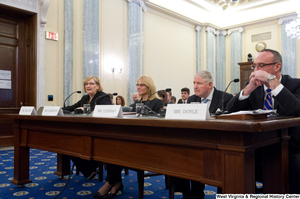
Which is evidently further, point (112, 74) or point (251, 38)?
point (251, 38)

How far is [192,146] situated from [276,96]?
80 centimetres

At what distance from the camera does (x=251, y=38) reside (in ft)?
31.6

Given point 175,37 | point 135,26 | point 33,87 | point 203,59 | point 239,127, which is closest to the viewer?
point 239,127

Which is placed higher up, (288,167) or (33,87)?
(33,87)

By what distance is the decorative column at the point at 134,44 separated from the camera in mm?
6965

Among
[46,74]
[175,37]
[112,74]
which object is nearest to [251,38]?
[175,37]

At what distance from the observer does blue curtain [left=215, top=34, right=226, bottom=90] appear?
9.95m

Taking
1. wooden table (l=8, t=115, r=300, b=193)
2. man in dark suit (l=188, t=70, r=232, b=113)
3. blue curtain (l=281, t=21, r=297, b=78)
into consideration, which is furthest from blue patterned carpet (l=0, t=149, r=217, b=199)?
blue curtain (l=281, t=21, r=297, b=78)

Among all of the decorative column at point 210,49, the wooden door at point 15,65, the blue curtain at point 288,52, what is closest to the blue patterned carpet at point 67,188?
the wooden door at point 15,65

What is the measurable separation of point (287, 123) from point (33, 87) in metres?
4.98

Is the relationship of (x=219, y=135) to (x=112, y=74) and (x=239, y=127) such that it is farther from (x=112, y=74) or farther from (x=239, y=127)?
(x=112, y=74)

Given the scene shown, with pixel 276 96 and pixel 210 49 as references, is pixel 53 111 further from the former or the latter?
pixel 210 49

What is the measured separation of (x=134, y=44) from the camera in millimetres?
7121

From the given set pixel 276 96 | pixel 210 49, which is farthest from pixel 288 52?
pixel 276 96
